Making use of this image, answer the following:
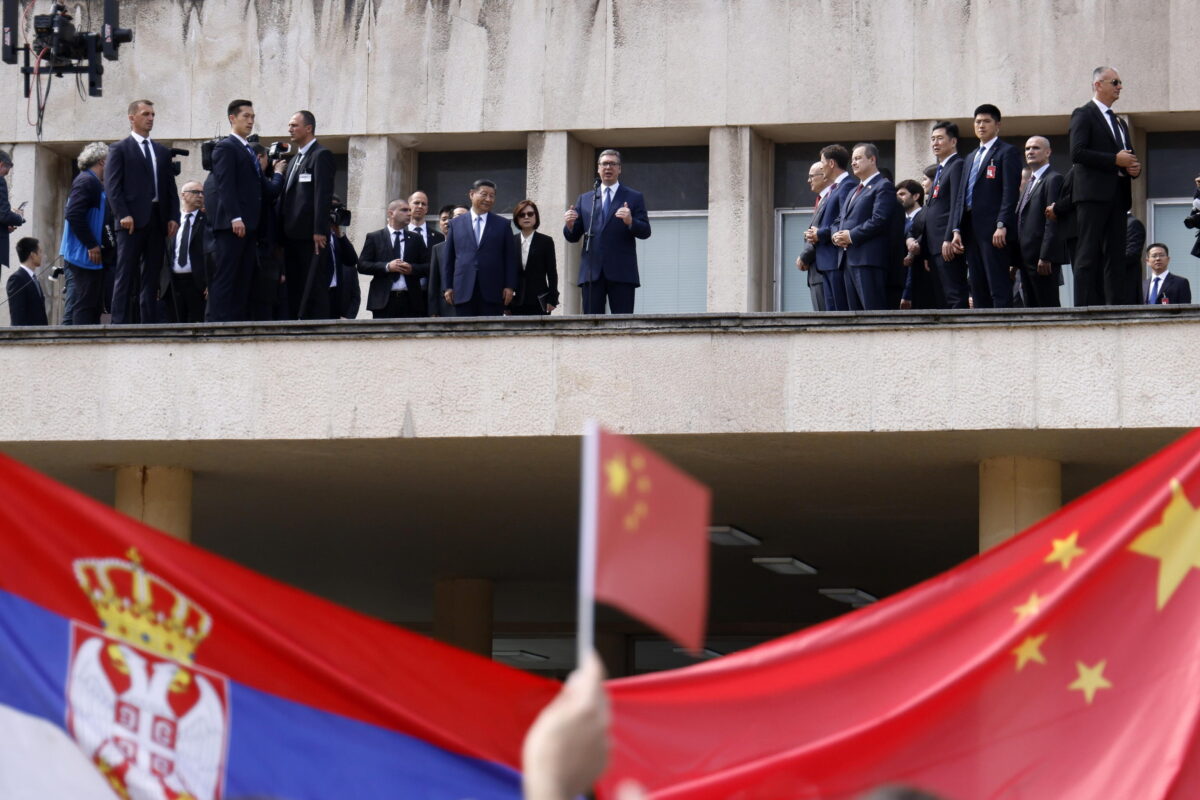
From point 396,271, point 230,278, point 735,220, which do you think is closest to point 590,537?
point 230,278

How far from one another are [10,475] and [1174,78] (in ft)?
41.8

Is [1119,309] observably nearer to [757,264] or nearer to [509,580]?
[757,264]

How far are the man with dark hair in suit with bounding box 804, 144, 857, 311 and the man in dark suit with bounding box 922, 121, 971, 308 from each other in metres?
0.51

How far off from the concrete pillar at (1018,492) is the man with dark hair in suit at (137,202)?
5.30 meters

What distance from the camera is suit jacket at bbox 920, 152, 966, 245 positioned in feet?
43.3

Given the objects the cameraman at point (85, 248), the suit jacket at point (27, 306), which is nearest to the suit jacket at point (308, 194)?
the cameraman at point (85, 248)

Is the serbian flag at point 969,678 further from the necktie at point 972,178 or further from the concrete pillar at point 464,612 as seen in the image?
the concrete pillar at point 464,612

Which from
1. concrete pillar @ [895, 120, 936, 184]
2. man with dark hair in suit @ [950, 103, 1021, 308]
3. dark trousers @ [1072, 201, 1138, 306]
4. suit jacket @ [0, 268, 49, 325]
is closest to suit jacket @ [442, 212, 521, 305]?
man with dark hair in suit @ [950, 103, 1021, 308]

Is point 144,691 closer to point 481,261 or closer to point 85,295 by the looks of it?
point 481,261

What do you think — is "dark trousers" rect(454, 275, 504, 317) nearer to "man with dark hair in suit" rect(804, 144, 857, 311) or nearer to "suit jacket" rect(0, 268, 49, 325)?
"man with dark hair in suit" rect(804, 144, 857, 311)

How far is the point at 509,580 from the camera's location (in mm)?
20031

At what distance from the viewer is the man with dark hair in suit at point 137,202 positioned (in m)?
13.8

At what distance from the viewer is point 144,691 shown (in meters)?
8.09

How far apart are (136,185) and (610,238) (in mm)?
2996
